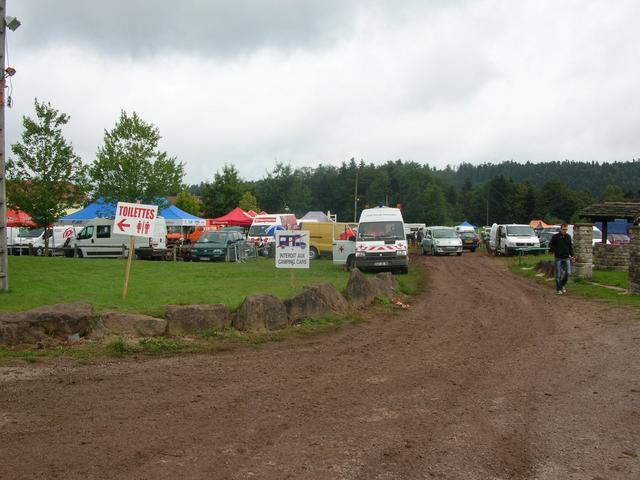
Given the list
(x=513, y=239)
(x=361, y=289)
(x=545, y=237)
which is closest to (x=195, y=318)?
(x=361, y=289)

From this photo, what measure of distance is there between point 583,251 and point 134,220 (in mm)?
14838

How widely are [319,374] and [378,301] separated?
6.79 m

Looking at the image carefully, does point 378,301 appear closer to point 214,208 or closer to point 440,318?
point 440,318

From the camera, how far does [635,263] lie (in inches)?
621

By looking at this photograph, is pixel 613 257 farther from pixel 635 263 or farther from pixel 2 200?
pixel 2 200

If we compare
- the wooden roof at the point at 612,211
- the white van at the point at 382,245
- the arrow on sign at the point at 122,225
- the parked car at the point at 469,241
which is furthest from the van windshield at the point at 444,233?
the arrow on sign at the point at 122,225

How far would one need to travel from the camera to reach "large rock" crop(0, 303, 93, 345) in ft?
28.1

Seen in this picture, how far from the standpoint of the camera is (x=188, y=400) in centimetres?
620

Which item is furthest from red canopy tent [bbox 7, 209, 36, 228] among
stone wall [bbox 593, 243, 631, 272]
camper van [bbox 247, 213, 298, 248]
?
stone wall [bbox 593, 243, 631, 272]

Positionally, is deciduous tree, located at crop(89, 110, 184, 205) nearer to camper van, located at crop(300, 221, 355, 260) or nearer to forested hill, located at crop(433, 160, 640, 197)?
camper van, located at crop(300, 221, 355, 260)

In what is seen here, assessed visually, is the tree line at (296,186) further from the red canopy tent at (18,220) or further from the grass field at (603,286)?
the grass field at (603,286)

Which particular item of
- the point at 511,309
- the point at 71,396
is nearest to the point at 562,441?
the point at 71,396

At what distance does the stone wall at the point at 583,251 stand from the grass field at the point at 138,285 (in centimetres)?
547

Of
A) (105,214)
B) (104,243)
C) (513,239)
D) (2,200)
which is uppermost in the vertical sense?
(105,214)
